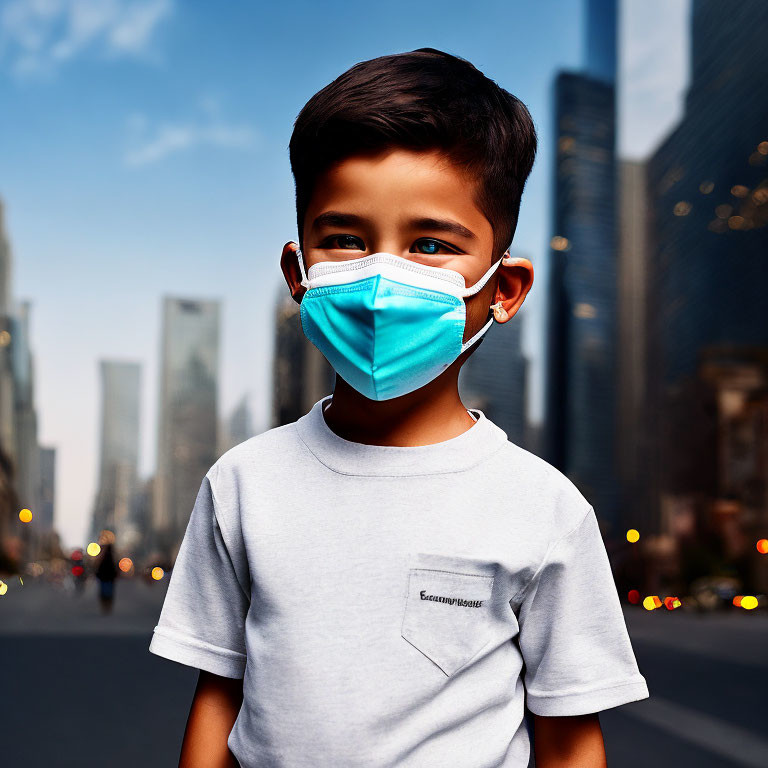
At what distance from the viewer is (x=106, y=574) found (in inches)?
714

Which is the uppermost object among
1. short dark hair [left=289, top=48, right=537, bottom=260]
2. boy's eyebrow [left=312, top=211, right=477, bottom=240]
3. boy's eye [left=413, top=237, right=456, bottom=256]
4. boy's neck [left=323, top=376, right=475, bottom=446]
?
short dark hair [left=289, top=48, right=537, bottom=260]

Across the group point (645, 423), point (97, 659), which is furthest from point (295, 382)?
point (97, 659)

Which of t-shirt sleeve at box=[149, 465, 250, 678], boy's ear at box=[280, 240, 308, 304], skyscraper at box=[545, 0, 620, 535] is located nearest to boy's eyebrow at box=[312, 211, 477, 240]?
boy's ear at box=[280, 240, 308, 304]

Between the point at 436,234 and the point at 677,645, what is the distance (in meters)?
15.7

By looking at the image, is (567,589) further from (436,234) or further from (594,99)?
(594,99)

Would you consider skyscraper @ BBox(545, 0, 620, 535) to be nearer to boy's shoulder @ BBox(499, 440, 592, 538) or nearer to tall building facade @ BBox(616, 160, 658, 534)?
tall building facade @ BBox(616, 160, 658, 534)

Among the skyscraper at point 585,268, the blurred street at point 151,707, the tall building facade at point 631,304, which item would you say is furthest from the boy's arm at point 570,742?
the skyscraper at point 585,268

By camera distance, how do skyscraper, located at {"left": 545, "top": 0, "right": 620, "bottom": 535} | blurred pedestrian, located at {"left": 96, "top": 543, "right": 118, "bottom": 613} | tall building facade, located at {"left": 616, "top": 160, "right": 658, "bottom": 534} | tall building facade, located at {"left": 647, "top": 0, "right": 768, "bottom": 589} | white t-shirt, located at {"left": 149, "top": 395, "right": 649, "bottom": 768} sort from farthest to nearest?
1. skyscraper, located at {"left": 545, "top": 0, "right": 620, "bottom": 535}
2. tall building facade, located at {"left": 616, "top": 160, "right": 658, "bottom": 534}
3. tall building facade, located at {"left": 647, "top": 0, "right": 768, "bottom": 589}
4. blurred pedestrian, located at {"left": 96, "top": 543, "right": 118, "bottom": 613}
5. white t-shirt, located at {"left": 149, "top": 395, "right": 649, "bottom": 768}

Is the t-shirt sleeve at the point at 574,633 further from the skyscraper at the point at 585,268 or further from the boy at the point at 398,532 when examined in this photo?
the skyscraper at the point at 585,268

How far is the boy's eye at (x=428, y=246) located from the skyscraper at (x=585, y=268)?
10441 centimetres

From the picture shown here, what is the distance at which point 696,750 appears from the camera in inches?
270

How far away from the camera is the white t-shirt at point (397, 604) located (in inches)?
56.8

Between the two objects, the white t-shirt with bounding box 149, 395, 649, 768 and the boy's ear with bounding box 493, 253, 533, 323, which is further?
the boy's ear with bounding box 493, 253, 533, 323

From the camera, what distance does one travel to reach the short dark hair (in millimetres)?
1493
